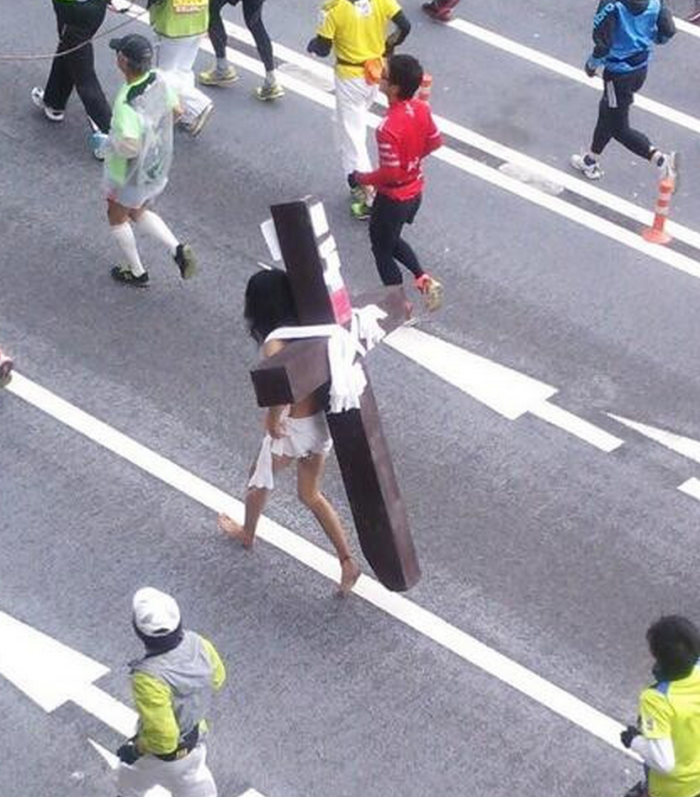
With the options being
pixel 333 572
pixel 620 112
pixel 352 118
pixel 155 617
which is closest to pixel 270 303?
pixel 333 572

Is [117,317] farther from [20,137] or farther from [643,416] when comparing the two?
[643,416]

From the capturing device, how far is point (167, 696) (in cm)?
807

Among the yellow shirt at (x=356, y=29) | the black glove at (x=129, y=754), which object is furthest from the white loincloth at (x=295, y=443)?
the yellow shirt at (x=356, y=29)

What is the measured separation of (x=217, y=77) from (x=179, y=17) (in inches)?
55.9

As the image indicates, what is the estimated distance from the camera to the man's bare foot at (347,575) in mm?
10305

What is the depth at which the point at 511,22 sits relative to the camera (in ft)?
53.2

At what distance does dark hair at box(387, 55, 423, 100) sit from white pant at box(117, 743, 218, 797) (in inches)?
183

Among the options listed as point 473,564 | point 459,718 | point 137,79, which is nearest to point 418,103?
point 137,79

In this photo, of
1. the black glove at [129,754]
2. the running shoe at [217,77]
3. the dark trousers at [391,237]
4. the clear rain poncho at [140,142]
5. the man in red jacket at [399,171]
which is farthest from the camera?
the running shoe at [217,77]

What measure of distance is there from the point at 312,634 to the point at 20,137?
214 inches

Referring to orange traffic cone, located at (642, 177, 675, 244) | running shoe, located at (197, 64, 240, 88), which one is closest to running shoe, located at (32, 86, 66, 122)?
running shoe, located at (197, 64, 240, 88)

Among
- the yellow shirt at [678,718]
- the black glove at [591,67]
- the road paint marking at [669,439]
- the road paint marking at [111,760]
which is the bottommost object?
the road paint marking at [111,760]

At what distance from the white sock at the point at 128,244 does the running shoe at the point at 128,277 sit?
0.09 ft

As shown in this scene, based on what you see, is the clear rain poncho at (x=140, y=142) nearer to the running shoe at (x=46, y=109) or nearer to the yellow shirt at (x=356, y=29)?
the yellow shirt at (x=356, y=29)
